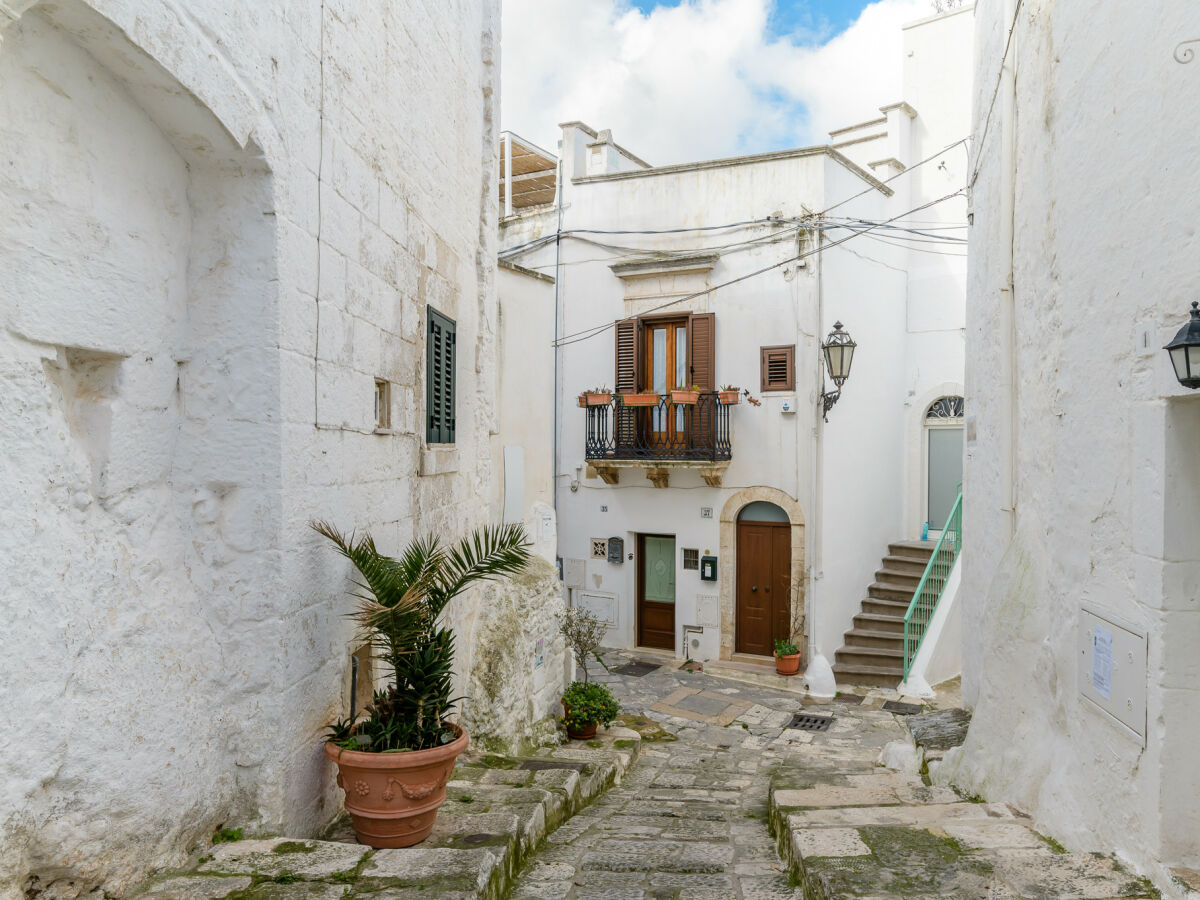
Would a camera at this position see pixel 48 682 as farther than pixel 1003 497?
No

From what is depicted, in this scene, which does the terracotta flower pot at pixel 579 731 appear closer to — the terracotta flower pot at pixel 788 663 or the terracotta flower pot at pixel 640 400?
the terracotta flower pot at pixel 788 663

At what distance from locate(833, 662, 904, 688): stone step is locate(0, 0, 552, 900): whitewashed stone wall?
340 inches

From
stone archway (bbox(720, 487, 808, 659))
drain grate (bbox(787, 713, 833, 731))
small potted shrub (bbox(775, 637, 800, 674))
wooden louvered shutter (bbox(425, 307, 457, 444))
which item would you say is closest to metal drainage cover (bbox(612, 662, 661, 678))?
stone archway (bbox(720, 487, 808, 659))

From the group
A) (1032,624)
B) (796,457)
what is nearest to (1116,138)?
(1032,624)

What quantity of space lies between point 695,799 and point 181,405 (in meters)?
4.61

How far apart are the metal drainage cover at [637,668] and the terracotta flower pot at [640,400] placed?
375 cm

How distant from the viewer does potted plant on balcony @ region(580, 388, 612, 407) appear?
12992 mm

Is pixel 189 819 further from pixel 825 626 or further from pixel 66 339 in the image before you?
pixel 825 626

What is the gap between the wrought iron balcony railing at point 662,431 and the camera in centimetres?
1255

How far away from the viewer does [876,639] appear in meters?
12.4

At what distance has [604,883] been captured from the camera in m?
3.89

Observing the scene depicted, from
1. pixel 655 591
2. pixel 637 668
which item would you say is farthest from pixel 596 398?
pixel 637 668

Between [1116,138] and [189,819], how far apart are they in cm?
414

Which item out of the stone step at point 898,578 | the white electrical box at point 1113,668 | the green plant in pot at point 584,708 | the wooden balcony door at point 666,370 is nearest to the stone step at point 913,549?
the stone step at point 898,578
